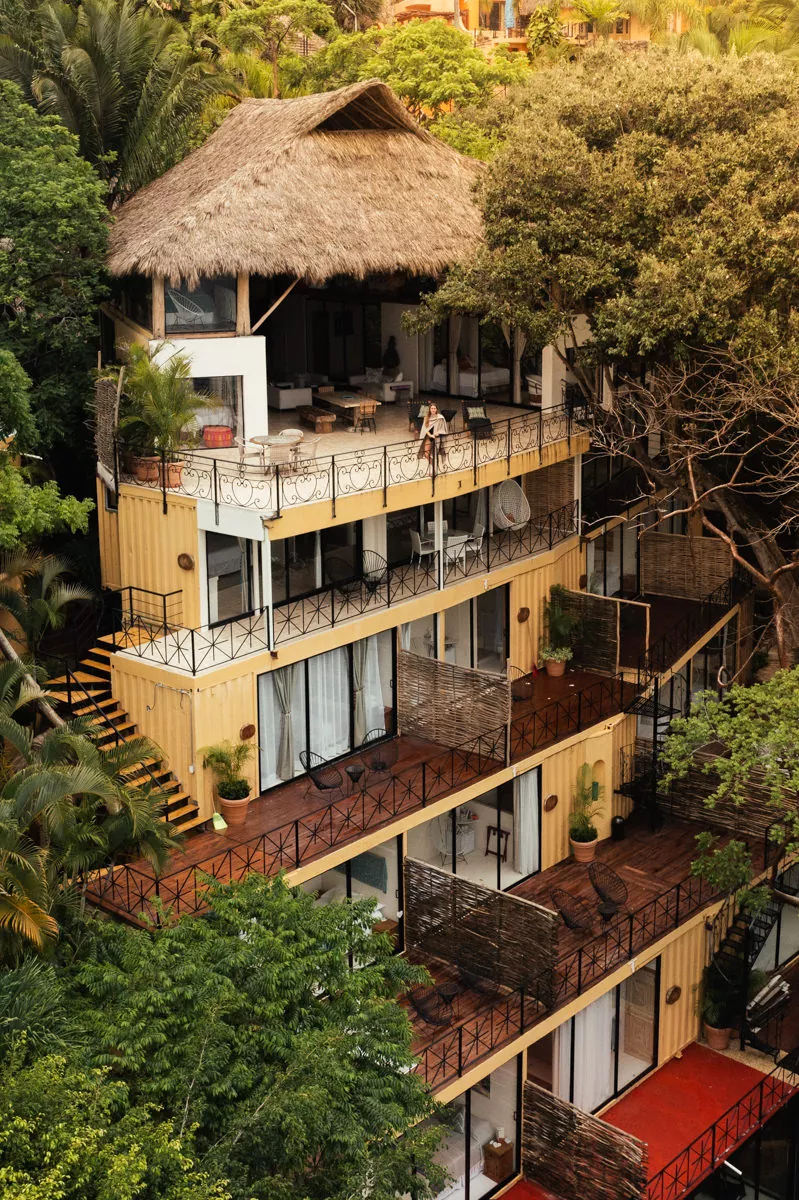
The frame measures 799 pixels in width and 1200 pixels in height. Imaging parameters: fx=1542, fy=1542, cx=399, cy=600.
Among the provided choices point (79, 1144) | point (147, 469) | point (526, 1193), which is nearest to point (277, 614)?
point (147, 469)

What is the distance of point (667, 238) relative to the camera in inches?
1011

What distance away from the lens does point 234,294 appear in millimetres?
27188

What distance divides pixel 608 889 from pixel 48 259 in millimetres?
14378

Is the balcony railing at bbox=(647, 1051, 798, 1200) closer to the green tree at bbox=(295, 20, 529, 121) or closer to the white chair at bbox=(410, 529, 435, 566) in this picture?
the white chair at bbox=(410, 529, 435, 566)

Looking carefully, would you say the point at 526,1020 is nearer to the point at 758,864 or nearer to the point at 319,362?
the point at 758,864

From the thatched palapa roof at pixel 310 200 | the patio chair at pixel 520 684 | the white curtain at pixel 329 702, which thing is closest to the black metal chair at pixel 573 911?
the patio chair at pixel 520 684

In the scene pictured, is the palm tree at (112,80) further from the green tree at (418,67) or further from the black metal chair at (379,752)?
the black metal chair at (379,752)

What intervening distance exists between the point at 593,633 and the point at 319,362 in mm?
8474

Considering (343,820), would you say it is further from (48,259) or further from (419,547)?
(48,259)

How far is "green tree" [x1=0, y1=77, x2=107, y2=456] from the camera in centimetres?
2628

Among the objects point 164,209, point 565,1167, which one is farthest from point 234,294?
point 565,1167

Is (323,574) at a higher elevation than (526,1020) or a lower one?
higher

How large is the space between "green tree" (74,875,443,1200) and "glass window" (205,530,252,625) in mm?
→ 6523

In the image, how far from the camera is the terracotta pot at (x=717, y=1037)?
2639cm
